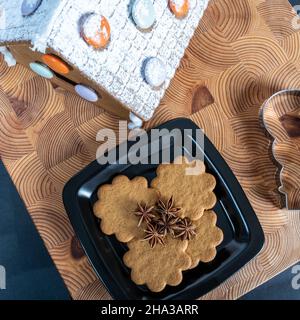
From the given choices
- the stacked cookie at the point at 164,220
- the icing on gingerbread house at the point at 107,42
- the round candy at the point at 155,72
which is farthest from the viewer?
the stacked cookie at the point at 164,220

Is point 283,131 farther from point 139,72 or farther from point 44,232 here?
point 44,232

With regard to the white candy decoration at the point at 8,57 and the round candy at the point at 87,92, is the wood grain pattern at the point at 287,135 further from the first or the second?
the white candy decoration at the point at 8,57

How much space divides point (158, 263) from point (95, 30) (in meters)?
0.51

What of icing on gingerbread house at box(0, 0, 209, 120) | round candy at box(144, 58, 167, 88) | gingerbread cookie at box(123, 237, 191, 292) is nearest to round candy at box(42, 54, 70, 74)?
icing on gingerbread house at box(0, 0, 209, 120)

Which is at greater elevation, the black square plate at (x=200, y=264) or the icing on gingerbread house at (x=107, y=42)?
the icing on gingerbread house at (x=107, y=42)

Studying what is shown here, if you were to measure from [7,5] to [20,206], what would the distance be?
2.26ft

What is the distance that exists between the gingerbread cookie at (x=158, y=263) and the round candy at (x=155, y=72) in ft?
1.13

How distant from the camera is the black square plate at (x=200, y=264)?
938mm

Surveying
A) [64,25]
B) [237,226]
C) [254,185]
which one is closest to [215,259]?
[237,226]

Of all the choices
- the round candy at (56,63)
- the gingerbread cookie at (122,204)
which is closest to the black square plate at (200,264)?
the gingerbread cookie at (122,204)

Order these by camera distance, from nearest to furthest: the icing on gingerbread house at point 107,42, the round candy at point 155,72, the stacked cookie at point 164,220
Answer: the icing on gingerbread house at point 107,42 → the round candy at point 155,72 → the stacked cookie at point 164,220

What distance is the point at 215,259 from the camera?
3.24ft

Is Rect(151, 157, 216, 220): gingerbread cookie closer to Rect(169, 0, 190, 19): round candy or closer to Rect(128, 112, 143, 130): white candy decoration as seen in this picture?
Rect(128, 112, 143, 130): white candy decoration

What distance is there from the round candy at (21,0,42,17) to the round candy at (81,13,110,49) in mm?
94
